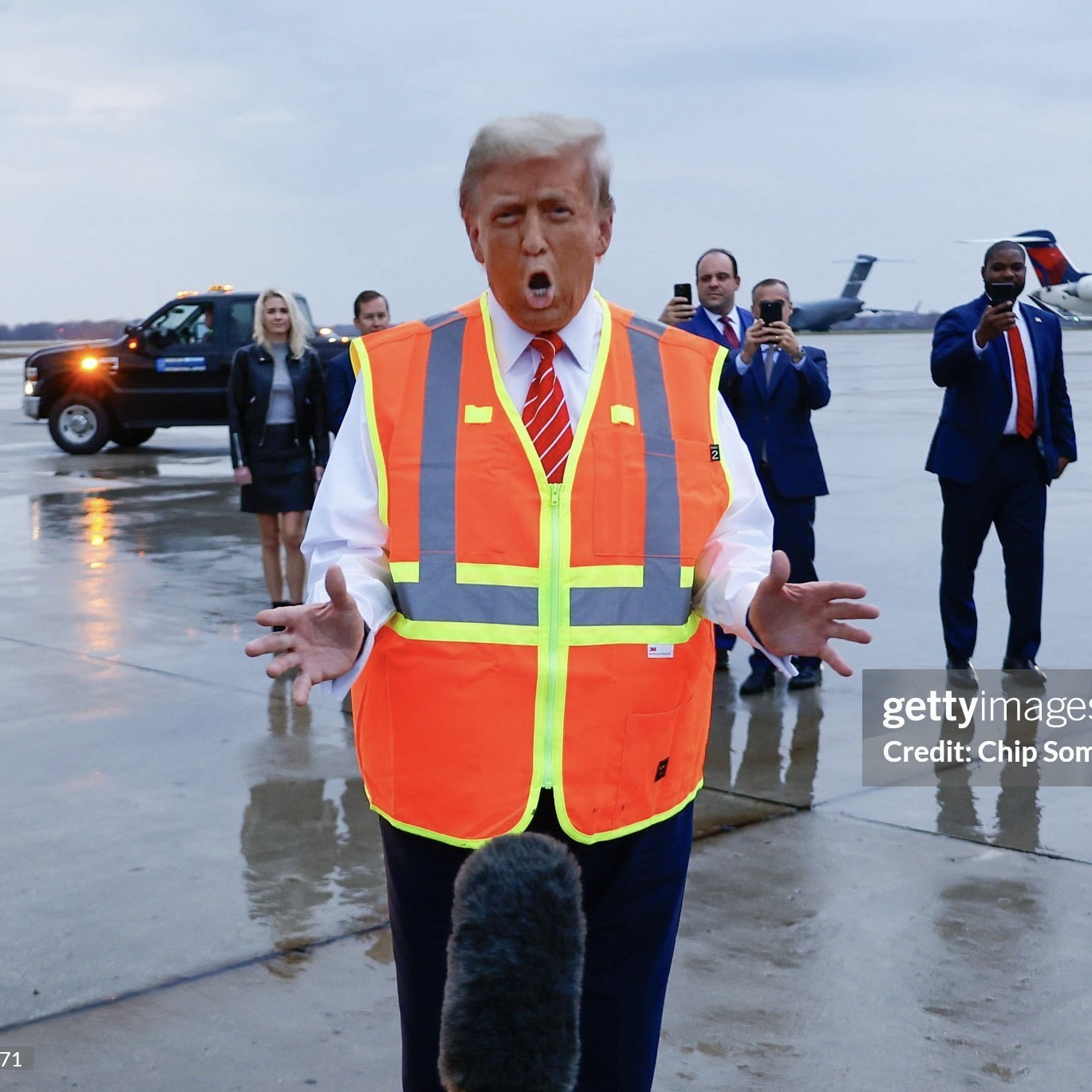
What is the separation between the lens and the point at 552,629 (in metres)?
2.44

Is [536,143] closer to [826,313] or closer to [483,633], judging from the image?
[483,633]

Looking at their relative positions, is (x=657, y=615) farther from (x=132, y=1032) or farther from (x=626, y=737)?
(x=132, y=1032)

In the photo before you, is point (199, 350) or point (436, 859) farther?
point (199, 350)

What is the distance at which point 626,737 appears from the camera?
247cm

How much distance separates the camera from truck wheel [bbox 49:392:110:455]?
20016 millimetres

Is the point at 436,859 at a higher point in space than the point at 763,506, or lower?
lower

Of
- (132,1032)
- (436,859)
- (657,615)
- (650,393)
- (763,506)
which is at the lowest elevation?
(132,1032)

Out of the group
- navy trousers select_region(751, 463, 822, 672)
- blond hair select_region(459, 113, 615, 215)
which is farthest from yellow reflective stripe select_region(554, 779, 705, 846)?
navy trousers select_region(751, 463, 822, 672)

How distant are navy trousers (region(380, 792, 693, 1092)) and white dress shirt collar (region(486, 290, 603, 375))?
28.2 inches

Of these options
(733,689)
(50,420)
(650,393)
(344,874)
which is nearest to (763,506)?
(650,393)

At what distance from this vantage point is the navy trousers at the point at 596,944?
247cm

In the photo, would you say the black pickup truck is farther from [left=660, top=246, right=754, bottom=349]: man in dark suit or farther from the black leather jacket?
[left=660, top=246, right=754, bottom=349]: man in dark suit

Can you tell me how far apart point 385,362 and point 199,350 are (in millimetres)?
17444

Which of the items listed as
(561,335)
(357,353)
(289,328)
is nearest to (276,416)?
(289,328)
